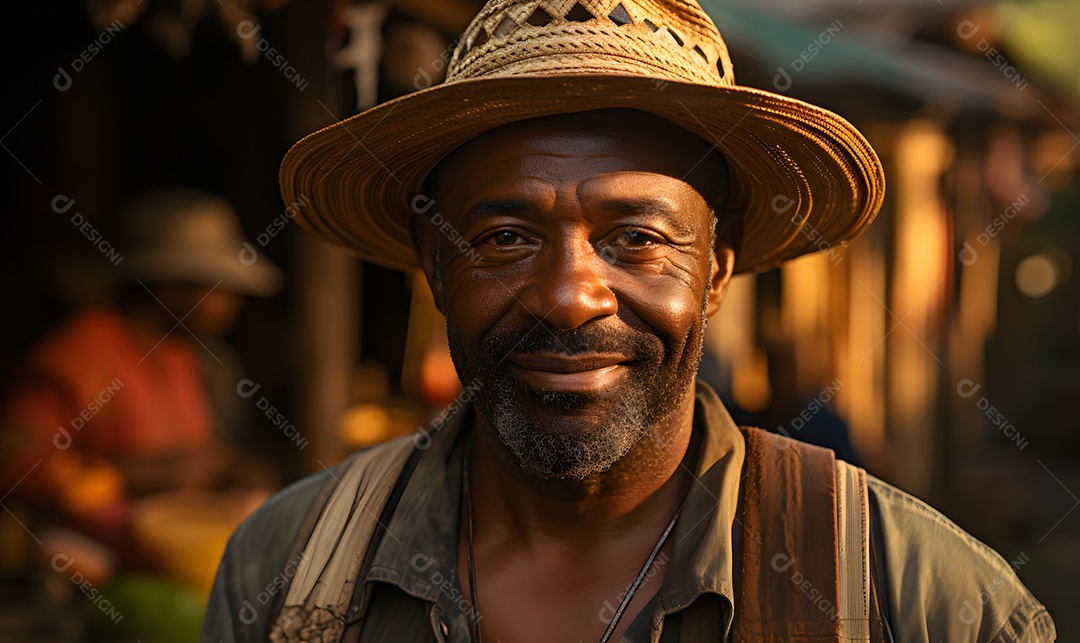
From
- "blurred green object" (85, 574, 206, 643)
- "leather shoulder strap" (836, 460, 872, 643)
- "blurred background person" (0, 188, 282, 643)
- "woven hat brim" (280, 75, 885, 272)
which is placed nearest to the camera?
"leather shoulder strap" (836, 460, 872, 643)

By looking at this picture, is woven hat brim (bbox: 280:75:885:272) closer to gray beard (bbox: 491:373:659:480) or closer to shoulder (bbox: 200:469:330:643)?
gray beard (bbox: 491:373:659:480)

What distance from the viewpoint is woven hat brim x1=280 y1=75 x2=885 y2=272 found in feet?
6.13

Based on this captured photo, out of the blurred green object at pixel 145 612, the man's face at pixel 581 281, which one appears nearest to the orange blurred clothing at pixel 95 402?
the blurred green object at pixel 145 612

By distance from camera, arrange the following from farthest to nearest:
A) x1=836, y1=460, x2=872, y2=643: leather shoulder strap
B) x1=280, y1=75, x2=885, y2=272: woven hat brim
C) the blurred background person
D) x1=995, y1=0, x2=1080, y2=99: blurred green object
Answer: x1=995, y1=0, x2=1080, y2=99: blurred green object
the blurred background person
x1=280, y1=75, x2=885, y2=272: woven hat brim
x1=836, y1=460, x2=872, y2=643: leather shoulder strap

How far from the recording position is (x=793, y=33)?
504cm

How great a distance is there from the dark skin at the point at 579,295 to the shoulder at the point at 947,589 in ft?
1.55

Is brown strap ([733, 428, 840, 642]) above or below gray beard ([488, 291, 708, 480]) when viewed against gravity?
below

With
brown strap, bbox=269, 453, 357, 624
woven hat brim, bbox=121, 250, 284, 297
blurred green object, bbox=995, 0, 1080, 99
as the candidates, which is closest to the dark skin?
brown strap, bbox=269, 453, 357, 624

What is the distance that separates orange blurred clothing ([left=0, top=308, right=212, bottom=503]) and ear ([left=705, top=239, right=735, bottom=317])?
3.44 metres

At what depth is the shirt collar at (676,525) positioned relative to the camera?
187 cm

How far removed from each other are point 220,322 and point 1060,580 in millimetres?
5476

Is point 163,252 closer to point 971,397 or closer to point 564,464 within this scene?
point 564,464

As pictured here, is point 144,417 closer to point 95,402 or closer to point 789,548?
point 95,402

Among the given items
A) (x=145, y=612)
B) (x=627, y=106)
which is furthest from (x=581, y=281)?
(x=145, y=612)
